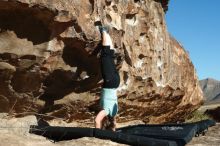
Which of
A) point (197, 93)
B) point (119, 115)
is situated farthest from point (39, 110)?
point (197, 93)

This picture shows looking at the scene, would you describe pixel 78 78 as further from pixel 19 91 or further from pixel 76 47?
pixel 19 91

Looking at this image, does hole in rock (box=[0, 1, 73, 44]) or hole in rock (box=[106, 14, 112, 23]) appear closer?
hole in rock (box=[0, 1, 73, 44])

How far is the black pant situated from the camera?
5.89m

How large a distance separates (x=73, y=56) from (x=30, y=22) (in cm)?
116

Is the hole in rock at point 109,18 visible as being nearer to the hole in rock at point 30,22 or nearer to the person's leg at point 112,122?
the hole in rock at point 30,22

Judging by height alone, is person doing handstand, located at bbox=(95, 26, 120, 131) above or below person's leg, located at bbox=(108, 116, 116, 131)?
above

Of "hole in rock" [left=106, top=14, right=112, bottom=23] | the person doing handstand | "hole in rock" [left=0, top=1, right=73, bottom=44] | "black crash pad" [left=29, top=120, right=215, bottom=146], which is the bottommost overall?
"black crash pad" [left=29, top=120, right=215, bottom=146]

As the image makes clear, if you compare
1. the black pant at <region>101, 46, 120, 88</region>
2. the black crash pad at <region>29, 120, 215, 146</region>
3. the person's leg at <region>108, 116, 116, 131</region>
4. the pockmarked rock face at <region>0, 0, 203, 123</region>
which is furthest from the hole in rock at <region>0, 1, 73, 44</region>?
the person's leg at <region>108, 116, 116, 131</region>

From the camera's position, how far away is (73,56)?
684 centimetres

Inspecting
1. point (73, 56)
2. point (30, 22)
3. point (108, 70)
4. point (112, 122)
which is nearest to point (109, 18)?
point (73, 56)

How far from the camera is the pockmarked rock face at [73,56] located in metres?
5.91

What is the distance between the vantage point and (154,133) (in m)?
5.77

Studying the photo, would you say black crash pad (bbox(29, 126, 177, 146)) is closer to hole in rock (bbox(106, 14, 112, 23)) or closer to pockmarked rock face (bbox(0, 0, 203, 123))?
pockmarked rock face (bbox(0, 0, 203, 123))

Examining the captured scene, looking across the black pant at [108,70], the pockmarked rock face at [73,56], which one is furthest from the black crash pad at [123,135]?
the pockmarked rock face at [73,56]
